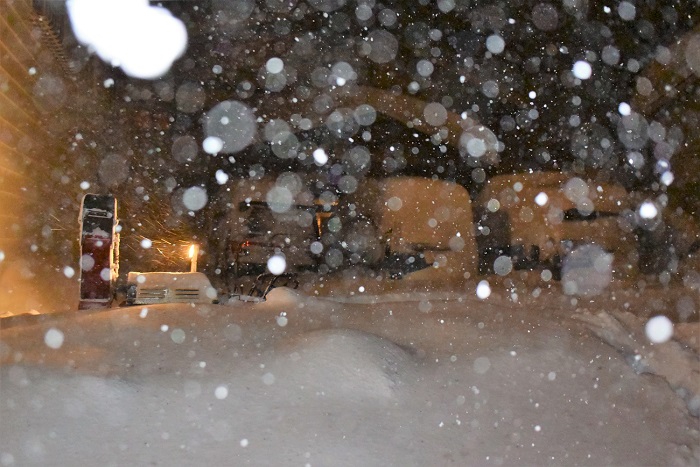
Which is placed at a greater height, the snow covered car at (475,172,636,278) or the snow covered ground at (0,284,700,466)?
the snow covered ground at (0,284,700,466)

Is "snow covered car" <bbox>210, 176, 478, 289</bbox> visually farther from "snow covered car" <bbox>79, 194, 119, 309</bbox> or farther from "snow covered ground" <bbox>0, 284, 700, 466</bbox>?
"snow covered ground" <bbox>0, 284, 700, 466</bbox>

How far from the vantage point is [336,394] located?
3219 mm

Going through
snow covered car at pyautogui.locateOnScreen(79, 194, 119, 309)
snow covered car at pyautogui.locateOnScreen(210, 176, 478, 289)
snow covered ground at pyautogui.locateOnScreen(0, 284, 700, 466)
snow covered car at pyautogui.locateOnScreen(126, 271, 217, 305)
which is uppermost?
snow covered ground at pyautogui.locateOnScreen(0, 284, 700, 466)

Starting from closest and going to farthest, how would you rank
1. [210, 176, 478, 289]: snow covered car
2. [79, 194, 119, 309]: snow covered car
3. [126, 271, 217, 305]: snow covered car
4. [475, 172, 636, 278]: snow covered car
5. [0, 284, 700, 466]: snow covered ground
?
[0, 284, 700, 466]: snow covered ground
[79, 194, 119, 309]: snow covered car
[126, 271, 217, 305]: snow covered car
[210, 176, 478, 289]: snow covered car
[475, 172, 636, 278]: snow covered car

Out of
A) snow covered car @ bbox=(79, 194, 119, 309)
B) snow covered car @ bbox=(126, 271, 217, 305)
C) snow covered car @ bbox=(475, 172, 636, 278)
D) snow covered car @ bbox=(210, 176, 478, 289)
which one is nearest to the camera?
snow covered car @ bbox=(79, 194, 119, 309)

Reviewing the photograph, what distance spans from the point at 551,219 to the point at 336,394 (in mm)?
9797

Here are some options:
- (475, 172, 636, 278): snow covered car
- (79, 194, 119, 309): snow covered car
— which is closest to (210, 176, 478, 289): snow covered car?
(475, 172, 636, 278): snow covered car

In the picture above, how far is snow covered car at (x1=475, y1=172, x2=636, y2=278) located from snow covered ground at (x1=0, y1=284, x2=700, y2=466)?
722cm

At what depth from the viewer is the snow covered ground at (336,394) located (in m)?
2.78

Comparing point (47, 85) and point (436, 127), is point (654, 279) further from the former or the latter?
point (47, 85)

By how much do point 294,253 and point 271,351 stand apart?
22.7 feet

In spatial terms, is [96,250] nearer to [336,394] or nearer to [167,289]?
[167,289]

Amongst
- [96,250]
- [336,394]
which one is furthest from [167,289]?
[336,394]

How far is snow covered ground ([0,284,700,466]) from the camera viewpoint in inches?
110
